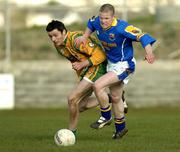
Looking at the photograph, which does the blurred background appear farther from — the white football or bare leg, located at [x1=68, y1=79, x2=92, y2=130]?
the white football

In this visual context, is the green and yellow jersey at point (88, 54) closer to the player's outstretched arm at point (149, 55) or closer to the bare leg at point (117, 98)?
the bare leg at point (117, 98)

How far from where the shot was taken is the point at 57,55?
2955cm

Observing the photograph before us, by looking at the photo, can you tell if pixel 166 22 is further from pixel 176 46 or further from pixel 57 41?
pixel 57 41

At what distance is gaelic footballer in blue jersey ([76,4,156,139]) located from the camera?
1260 cm

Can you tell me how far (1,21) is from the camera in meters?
29.3

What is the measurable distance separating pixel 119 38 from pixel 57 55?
16.8 metres

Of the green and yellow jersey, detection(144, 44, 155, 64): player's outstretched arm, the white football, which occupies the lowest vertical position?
the white football

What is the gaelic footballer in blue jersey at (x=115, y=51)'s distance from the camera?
1260cm

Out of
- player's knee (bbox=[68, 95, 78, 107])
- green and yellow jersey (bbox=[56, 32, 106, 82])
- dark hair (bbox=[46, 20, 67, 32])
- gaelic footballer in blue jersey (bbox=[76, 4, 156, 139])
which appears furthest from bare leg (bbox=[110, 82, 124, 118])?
dark hair (bbox=[46, 20, 67, 32])

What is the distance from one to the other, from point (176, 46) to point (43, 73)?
207 inches

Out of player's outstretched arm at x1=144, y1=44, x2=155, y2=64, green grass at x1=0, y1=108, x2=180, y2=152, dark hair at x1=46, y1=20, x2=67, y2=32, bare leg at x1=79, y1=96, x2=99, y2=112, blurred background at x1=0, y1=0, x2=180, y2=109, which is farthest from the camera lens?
blurred background at x1=0, y1=0, x2=180, y2=109

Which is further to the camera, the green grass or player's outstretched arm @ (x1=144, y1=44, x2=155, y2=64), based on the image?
player's outstretched arm @ (x1=144, y1=44, x2=155, y2=64)

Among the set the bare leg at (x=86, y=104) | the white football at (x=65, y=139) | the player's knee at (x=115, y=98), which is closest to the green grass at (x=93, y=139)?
the white football at (x=65, y=139)

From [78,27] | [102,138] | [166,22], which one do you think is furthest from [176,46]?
[102,138]
